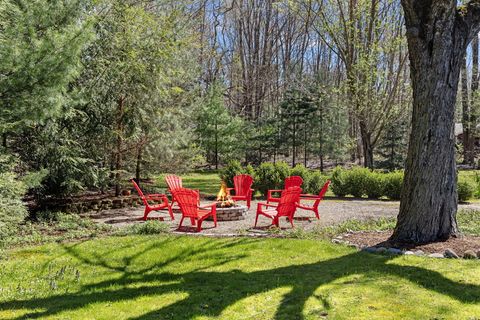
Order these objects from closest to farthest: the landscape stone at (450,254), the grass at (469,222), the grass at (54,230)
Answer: the landscape stone at (450,254), the grass at (54,230), the grass at (469,222)

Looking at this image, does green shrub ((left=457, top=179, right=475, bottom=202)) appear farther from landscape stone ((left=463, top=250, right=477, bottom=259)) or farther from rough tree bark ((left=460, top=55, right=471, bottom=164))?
rough tree bark ((left=460, top=55, right=471, bottom=164))

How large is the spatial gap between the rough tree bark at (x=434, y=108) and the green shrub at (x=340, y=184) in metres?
7.23

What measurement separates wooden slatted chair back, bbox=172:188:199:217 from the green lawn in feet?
3.22

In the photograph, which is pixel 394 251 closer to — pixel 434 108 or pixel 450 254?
pixel 450 254

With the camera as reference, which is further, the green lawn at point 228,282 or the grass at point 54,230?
the grass at point 54,230

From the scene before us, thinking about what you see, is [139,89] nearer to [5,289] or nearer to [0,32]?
[0,32]

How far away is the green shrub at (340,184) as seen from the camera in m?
13.1

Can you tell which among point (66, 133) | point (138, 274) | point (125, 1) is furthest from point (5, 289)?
point (125, 1)

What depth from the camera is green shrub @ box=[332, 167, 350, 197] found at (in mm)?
13125

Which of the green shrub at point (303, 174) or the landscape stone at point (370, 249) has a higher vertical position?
the green shrub at point (303, 174)

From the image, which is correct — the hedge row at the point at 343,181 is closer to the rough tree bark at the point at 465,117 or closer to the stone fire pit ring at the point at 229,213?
the stone fire pit ring at the point at 229,213

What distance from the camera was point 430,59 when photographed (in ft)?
18.7

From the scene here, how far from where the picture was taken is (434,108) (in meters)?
5.67

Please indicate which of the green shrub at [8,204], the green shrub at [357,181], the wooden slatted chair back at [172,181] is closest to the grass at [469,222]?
the green shrub at [357,181]
